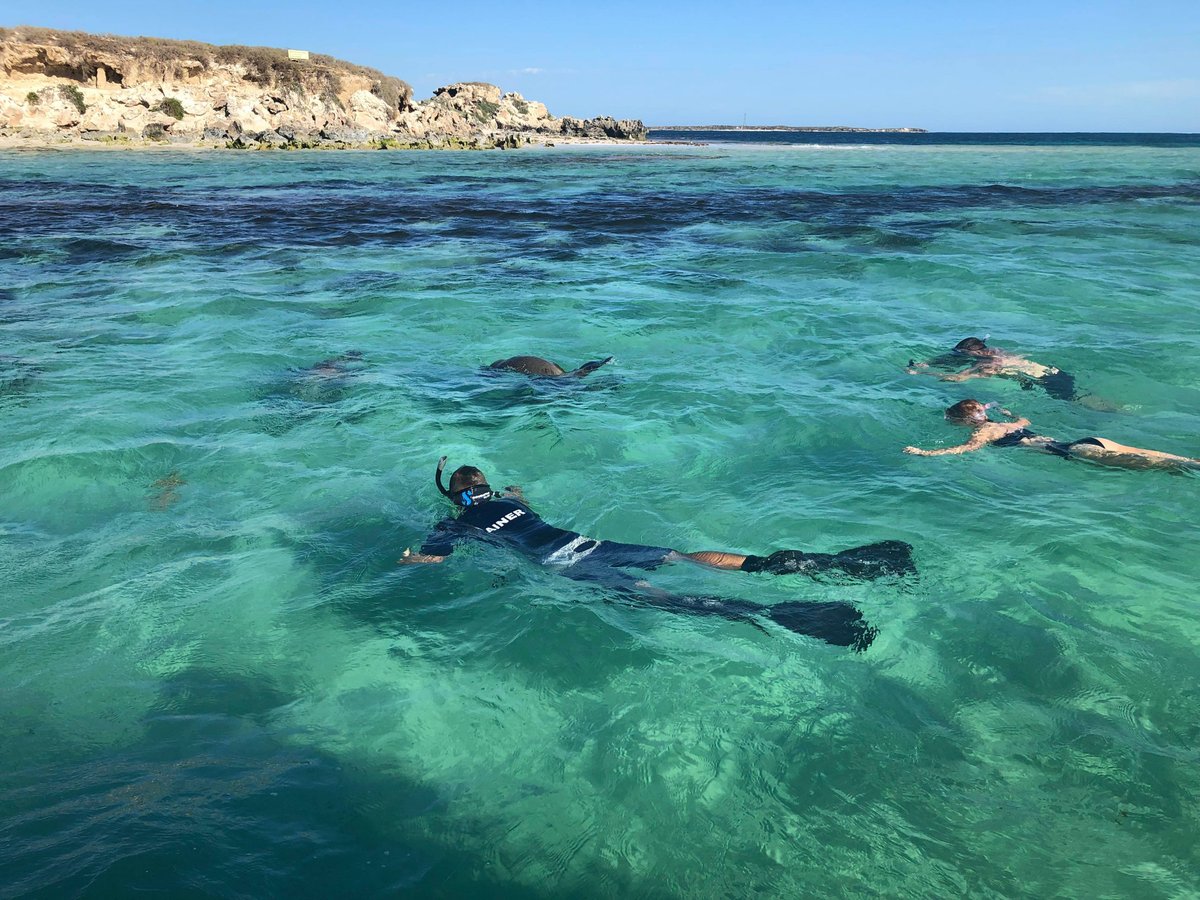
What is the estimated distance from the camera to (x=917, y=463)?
779 centimetres

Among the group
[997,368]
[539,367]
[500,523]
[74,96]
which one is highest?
[74,96]

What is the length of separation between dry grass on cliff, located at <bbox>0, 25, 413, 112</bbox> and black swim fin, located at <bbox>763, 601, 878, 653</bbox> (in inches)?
2791

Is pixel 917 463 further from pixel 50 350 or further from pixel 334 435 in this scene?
pixel 50 350

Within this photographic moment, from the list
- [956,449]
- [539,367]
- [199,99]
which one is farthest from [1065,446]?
[199,99]

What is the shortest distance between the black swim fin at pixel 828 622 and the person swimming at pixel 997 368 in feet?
19.5

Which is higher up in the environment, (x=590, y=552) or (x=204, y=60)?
(x=204, y=60)

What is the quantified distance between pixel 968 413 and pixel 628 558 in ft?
15.3

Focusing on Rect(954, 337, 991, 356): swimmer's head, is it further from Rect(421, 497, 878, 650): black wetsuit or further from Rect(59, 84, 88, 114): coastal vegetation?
Rect(59, 84, 88, 114): coastal vegetation

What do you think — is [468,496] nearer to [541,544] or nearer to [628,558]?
[541,544]

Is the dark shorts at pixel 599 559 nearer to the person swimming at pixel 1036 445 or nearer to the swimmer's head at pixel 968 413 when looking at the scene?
the person swimming at pixel 1036 445

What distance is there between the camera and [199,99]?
6300 cm

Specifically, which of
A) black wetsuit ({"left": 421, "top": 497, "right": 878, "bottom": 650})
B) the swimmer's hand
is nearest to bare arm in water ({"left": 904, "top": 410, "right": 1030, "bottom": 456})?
black wetsuit ({"left": 421, "top": 497, "right": 878, "bottom": 650})

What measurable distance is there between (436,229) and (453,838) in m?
21.9

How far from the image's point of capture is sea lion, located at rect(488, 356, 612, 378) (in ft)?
34.4
